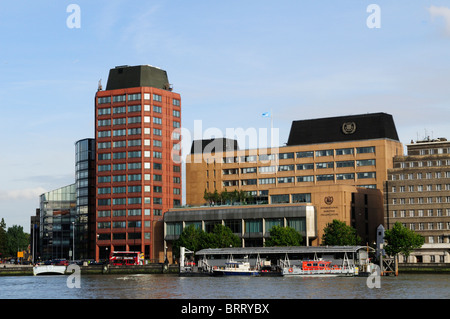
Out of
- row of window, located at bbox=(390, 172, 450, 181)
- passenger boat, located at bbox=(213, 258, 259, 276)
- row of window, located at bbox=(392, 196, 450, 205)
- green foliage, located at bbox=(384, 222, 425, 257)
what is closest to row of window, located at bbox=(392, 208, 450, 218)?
row of window, located at bbox=(392, 196, 450, 205)

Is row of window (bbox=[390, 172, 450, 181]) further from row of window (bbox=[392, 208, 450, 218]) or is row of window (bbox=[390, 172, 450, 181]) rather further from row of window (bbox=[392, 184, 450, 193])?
row of window (bbox=[392, 208, 450, 218])

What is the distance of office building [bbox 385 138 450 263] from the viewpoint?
188750mm

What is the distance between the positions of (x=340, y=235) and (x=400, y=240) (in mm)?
16184

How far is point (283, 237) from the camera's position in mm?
185500

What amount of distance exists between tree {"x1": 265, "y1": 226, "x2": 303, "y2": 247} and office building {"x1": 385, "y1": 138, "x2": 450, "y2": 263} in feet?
84.9

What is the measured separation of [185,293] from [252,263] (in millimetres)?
78003

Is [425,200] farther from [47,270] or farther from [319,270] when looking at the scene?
[47,270]

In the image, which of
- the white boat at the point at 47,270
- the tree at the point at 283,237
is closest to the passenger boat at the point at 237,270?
the tree at the point at 283,237

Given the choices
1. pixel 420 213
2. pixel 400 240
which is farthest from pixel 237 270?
pixel 420 213

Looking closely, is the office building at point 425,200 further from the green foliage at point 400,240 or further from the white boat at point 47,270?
the white boat at point 47,270

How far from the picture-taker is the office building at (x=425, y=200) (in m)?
189
